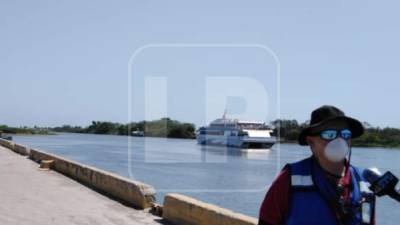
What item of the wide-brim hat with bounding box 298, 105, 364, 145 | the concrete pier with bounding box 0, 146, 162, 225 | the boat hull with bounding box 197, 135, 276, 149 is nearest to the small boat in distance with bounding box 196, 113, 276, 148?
the boat hull with bounding box 197, 135, 276, 149

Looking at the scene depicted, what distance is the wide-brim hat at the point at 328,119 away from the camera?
2783mm

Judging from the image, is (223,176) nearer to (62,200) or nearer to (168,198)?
(62,200)

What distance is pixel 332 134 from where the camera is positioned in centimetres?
274

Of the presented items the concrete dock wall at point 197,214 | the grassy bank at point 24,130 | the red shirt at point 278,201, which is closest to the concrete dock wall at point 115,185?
the concrete dock wall at point 197,214

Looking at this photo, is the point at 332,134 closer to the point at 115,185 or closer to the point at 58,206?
the point at 58,206

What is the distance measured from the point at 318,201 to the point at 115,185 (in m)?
10.1

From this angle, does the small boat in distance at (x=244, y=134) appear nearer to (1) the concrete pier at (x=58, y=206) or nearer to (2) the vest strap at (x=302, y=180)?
(1) the concrete pier at (x=58, y=206)

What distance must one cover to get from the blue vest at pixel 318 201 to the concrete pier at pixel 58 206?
675 centimetres

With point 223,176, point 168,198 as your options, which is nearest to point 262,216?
point 168,198

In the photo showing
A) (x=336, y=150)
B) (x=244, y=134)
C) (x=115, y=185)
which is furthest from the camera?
(x=244, y=134)

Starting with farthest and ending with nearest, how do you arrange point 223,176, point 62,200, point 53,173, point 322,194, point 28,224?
point 223,176
point 53,173
point 62,200
point 28,224
point 322,194

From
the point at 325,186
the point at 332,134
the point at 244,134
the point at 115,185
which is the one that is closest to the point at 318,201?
the point at 325,186

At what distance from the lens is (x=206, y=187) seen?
27906 mm

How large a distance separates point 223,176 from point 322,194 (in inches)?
1311
